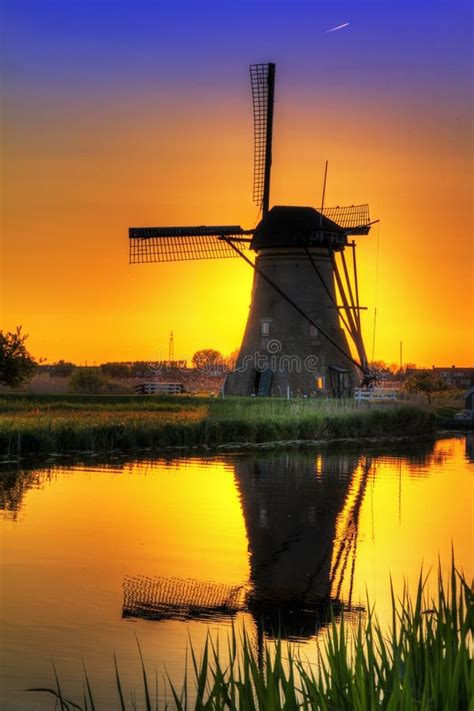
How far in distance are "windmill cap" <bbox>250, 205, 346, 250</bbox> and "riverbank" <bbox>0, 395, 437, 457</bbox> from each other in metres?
5.81

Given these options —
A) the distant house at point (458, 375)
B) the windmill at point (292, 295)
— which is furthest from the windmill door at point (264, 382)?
the distant house at point (458, 375)

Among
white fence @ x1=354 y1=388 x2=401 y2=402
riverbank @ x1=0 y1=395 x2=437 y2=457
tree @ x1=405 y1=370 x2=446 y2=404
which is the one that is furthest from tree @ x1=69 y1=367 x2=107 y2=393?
tree @ x1=405 y1=370 x2=446 y2=404

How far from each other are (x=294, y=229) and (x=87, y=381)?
13896 mm

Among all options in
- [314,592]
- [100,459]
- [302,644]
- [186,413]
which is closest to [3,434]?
[100,459]

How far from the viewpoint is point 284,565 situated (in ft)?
39.0

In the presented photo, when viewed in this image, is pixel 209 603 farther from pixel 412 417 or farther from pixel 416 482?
pixel 412 417

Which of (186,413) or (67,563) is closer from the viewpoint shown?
(67,563)

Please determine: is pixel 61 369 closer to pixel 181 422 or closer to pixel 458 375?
pixel 181 422

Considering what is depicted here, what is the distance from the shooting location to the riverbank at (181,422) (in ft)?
79.7

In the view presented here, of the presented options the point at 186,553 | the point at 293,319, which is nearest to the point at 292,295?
the point at 293,319

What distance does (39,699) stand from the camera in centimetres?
695

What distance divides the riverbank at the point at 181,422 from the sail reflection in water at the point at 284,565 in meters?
4.95

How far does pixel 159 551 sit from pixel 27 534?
5.94ft

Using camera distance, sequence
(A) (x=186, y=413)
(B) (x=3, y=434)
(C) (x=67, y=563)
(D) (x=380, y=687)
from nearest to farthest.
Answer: (D) (x=380, y=687), (C) (x=67, y=563), (B) (x=3, y=434), (A) (x=186, y=413)
